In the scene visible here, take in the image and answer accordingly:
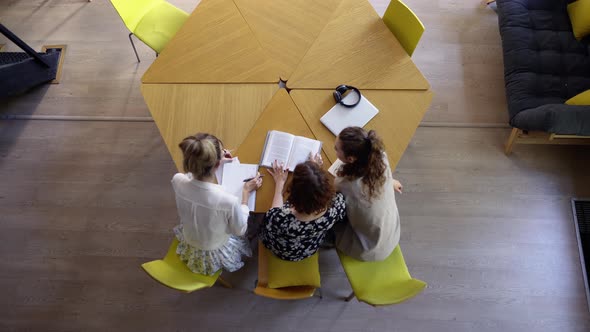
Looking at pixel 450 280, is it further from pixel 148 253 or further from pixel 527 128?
pixel 148 253

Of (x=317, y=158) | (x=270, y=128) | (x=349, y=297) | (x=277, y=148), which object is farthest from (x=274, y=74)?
(x=349, y=297)

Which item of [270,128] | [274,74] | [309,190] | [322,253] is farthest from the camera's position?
[322,253]

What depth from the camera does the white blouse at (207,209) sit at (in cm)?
172

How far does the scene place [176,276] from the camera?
1.78 metres

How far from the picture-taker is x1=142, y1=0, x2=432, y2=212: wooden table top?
2.06m

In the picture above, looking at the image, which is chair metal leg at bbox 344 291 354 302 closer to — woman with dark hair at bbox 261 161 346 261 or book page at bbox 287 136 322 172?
woman with dark hair at bbox 261 161 346 261

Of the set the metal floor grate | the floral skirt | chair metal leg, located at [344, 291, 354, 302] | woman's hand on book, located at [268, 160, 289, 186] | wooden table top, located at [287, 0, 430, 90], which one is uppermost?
wooden table top, located at [287, 0, 430, 90]

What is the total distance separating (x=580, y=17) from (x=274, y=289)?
279 cm

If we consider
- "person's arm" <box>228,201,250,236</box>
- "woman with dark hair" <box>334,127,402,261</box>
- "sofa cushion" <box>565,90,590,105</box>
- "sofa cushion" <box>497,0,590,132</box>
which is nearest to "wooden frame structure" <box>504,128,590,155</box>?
"sofa cushion" <box>497,0,590,132</box>

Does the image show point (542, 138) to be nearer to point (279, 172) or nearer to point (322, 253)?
point (322, 253)

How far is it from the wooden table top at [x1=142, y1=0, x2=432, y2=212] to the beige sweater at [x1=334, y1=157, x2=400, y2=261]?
24 centimetres

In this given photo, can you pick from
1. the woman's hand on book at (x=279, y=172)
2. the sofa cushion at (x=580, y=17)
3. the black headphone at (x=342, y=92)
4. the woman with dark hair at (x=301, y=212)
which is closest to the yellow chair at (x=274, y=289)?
the woman with dark hair at (x=301, y=212)

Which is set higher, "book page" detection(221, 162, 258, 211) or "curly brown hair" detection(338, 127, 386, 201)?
"curly brown hair" detection(338, 127, 386, 201)

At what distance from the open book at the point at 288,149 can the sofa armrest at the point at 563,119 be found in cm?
141
